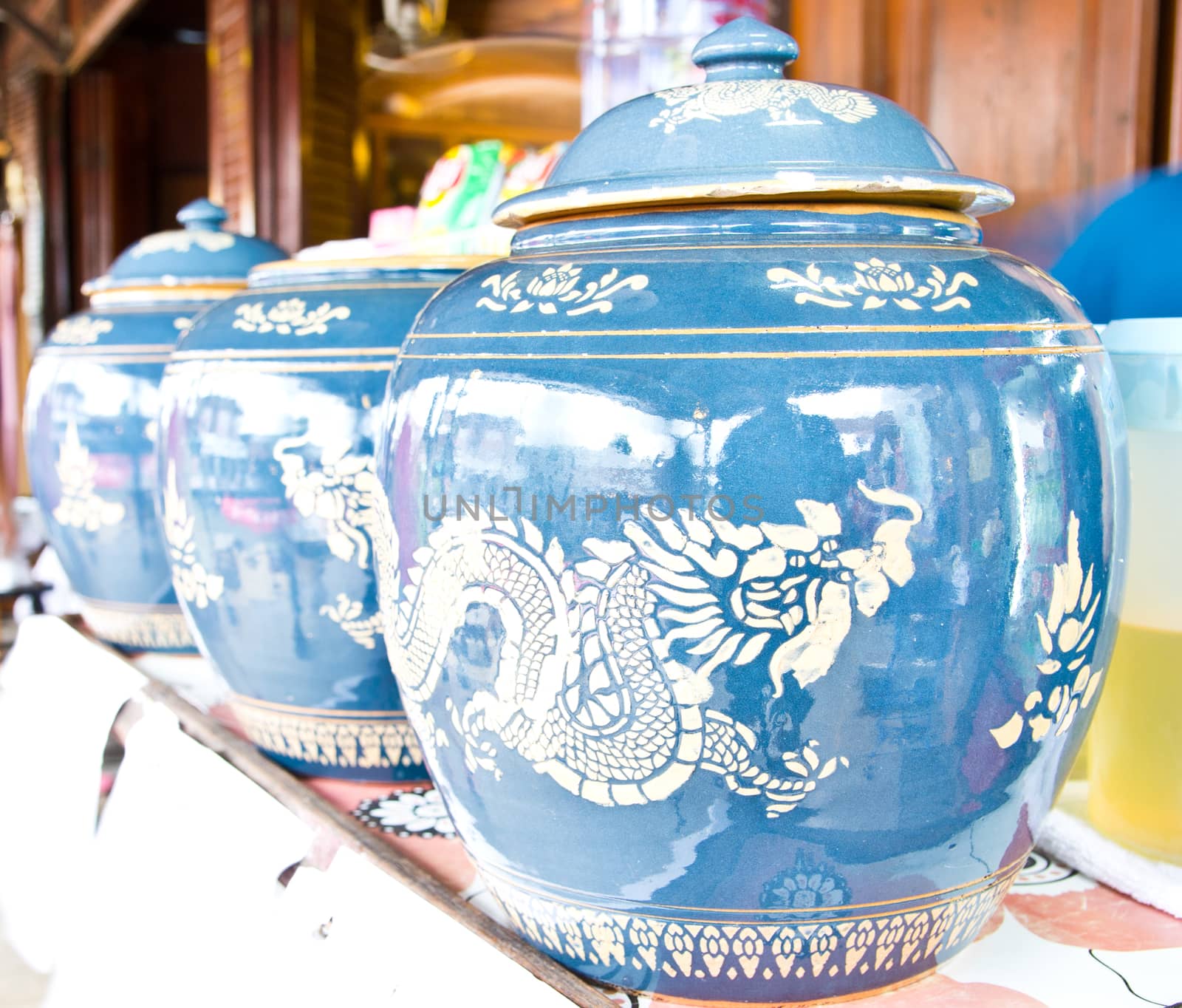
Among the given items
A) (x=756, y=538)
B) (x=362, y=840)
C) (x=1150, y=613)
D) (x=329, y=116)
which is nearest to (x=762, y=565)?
(x=756, y=538)

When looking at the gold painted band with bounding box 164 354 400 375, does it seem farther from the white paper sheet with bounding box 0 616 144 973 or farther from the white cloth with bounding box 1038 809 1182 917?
Answer: the white cloth with bounding box 1038 809 1182 917

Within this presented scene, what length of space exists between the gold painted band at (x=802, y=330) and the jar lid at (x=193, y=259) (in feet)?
2.77

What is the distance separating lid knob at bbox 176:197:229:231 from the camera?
1424mm

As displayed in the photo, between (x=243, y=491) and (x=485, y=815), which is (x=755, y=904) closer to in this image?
(x=485, y=815)

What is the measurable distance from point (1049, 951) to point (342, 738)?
0.60 meters

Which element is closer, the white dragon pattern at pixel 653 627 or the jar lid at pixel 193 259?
the white dragon pattern at pixel 653 627

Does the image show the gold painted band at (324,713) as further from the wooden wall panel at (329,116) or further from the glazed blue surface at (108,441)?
the wooden wall panel at (329,116)

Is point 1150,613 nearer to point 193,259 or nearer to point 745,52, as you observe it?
point 745,52

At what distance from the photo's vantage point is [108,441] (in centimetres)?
133

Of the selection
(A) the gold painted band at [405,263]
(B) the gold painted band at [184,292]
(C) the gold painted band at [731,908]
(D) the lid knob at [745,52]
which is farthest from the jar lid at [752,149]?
(B) the gold painted band at [184,292]

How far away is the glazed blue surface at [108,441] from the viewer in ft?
4.34

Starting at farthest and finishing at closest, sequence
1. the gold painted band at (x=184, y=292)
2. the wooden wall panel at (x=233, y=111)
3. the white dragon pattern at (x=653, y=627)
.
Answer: the wooden wall panel at (x=233, y=111) → the gold painted band at (x=184, y=292) → the white dragon pattern at (x=653, y=627)

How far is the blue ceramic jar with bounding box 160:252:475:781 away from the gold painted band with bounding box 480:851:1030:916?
305 millimetres

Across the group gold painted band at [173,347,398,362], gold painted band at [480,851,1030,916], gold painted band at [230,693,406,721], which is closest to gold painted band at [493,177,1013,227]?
gold painted band at [173,347,398,362]
